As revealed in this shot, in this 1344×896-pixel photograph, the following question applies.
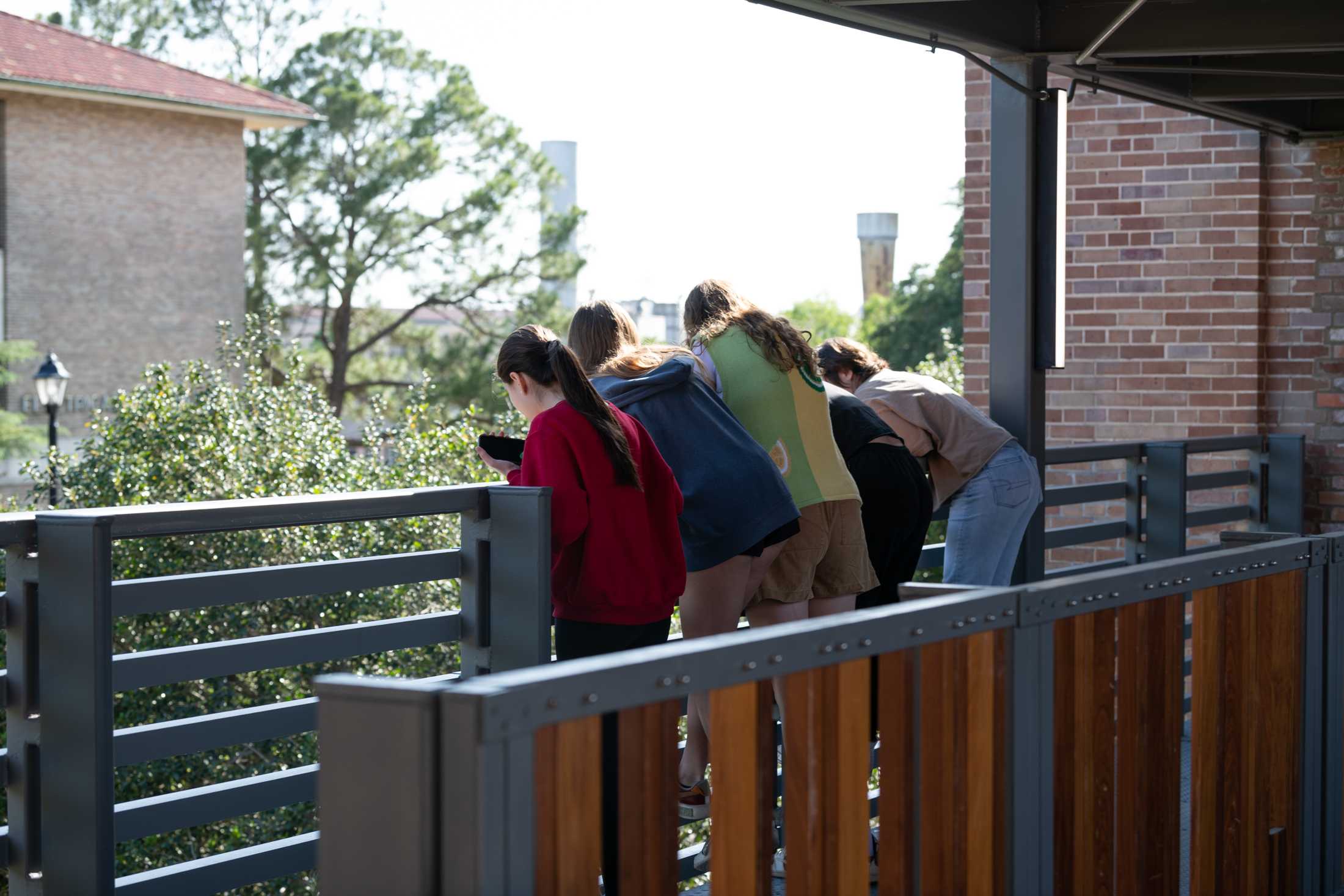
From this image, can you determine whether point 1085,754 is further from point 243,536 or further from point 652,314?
point 652,314

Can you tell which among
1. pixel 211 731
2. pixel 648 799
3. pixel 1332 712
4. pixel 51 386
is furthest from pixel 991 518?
pixel 51 386

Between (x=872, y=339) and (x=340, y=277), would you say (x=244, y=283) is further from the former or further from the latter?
(x=872, y=339)

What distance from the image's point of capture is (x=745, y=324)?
447 cm

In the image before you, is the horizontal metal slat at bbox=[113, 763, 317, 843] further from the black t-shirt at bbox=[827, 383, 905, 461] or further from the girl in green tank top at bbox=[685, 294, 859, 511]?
the black t-shirt at bbox=[827, 383, 905, 461]

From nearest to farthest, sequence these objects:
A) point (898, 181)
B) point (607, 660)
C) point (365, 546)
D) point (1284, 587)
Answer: point (607, 660) → point (1284, 587) → point (365, 546) → point (898, 181)

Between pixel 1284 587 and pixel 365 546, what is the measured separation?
37.8 ft

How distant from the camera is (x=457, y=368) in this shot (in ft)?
123

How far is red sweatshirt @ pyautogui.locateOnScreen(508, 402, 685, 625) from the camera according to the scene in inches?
150

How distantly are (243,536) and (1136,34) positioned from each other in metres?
9.86

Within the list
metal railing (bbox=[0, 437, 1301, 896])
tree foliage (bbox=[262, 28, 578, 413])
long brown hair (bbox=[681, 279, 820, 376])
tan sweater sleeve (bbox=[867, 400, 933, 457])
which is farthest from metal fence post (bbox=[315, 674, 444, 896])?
tree foliage (bbox=[262, 28, 578, 413])

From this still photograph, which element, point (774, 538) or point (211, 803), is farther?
point (774, 538)

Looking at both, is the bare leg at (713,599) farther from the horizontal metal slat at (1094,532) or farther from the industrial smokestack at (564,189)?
the industrial smokestack at (564,189)

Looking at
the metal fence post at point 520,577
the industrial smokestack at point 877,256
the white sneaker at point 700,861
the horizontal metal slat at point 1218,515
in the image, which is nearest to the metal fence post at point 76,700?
the metal fence post at point 520,577

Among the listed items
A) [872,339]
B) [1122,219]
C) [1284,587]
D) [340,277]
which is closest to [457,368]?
[340,277]
